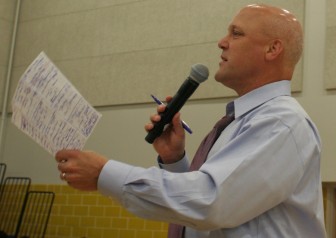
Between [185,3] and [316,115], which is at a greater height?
[185,3]

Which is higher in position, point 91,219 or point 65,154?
point 65,154

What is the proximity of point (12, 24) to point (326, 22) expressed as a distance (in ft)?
12.4

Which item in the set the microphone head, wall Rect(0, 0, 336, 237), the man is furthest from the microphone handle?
wall Rect(0, 0, 336, 237)

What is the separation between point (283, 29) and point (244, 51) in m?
0.16

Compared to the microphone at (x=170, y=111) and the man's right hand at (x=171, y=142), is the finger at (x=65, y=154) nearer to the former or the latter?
the microphone at (x=170, y=111)

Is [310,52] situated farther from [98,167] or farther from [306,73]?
[98,167]

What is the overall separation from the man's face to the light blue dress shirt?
0.30 metres

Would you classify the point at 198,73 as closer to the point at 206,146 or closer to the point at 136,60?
the point at 206,146

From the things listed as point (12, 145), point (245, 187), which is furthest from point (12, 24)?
point (245, 187)

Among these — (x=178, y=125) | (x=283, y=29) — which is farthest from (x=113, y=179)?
(x=283, y=29)

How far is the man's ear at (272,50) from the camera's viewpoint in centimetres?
181

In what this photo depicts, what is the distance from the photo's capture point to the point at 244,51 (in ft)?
6.03

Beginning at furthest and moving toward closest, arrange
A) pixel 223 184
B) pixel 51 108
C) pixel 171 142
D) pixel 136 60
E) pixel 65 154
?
pixel 136 60 < pixel 171 142 < pixel 51 108 < pixel 65 154 < pixel 223 184

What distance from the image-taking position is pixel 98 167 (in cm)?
146
